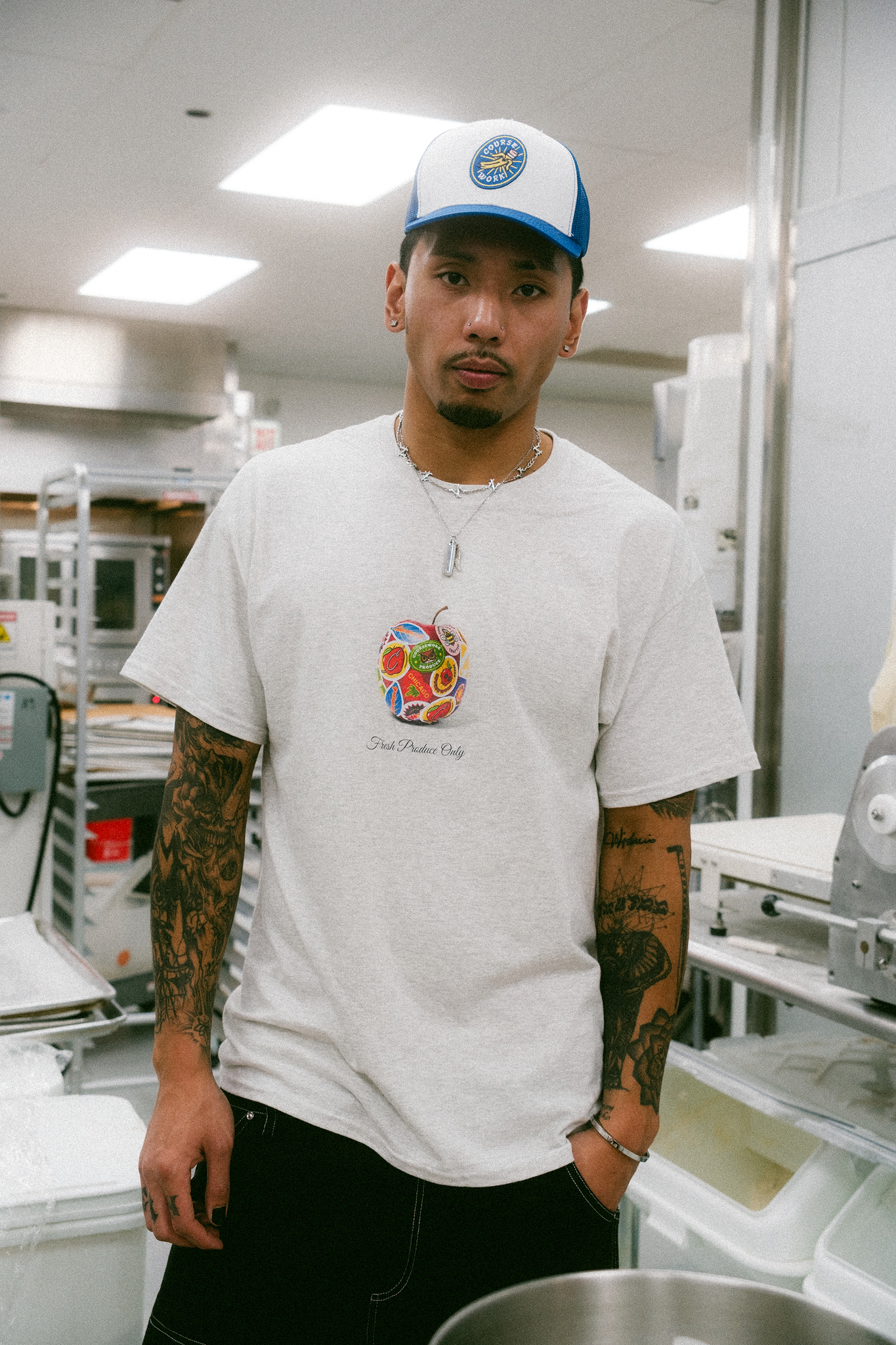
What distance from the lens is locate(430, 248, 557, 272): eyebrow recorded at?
43.9 inches

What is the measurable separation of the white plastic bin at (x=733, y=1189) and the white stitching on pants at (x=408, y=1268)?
635 millimetres

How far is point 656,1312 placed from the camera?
791 mm

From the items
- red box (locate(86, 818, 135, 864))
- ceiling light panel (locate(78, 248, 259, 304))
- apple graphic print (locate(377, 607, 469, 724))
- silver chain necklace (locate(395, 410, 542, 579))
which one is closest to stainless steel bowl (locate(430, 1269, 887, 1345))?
apple graphic print (locate(377, 607, 469, 724))

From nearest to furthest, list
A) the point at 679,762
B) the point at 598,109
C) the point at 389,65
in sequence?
1. the point at 679,762
2. the point at 389,65
3. the point at 598,109

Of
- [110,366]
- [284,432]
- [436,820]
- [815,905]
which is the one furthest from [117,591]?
[436,820]

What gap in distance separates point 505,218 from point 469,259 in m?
0.05

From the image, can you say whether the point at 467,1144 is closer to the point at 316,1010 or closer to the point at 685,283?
the point at 316,1010

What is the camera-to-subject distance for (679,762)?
1.14 m

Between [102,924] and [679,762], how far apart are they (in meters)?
3.71

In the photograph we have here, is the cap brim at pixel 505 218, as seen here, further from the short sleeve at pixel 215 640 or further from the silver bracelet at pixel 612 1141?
the silver bracelet at pixel 612 1141

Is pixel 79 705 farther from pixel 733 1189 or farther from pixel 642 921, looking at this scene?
pixel 642 921

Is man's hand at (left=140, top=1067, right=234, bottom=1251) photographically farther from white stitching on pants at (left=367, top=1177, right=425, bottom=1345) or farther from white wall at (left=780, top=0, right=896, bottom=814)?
white wall at (left=780, top=0, right=896, bottom=814)

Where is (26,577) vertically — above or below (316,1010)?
above

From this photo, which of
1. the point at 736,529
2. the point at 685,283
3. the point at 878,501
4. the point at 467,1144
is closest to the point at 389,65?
the point at 736,529
